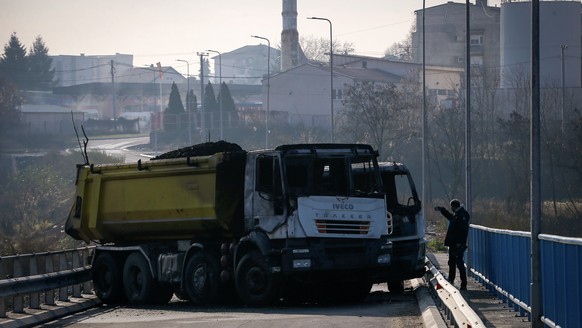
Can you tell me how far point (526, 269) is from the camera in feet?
54.8

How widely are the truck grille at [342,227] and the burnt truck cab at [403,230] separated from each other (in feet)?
5.25

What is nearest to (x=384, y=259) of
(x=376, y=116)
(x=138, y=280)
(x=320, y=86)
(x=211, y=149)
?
(x=211, y=149)

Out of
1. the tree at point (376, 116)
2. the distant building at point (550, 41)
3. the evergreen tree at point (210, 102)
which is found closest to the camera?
the tree at point (376, 116)

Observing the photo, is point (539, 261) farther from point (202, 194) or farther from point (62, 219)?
point (62, 219)

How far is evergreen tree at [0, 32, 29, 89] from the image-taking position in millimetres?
136525

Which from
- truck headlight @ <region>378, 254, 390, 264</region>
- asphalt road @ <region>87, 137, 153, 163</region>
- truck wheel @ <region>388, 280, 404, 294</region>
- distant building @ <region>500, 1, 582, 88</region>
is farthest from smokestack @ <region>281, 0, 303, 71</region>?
truck headlight @ <region>378, 254, 390, 264</region>

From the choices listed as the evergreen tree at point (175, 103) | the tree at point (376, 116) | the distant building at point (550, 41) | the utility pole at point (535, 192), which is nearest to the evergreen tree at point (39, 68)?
the evergreen tree at point (175, 103)

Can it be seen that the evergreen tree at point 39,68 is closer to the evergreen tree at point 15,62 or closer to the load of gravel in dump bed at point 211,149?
the evergreen tree at point 15,62

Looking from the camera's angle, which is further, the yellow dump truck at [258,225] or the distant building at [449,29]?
the distant building at [449,29]

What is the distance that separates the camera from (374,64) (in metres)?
115

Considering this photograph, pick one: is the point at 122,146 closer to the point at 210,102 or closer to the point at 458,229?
the point at 210,102

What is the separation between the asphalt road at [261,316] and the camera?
666 inches

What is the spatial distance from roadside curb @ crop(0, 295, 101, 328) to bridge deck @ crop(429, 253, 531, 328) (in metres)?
7.46

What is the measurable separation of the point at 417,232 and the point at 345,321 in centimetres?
671
